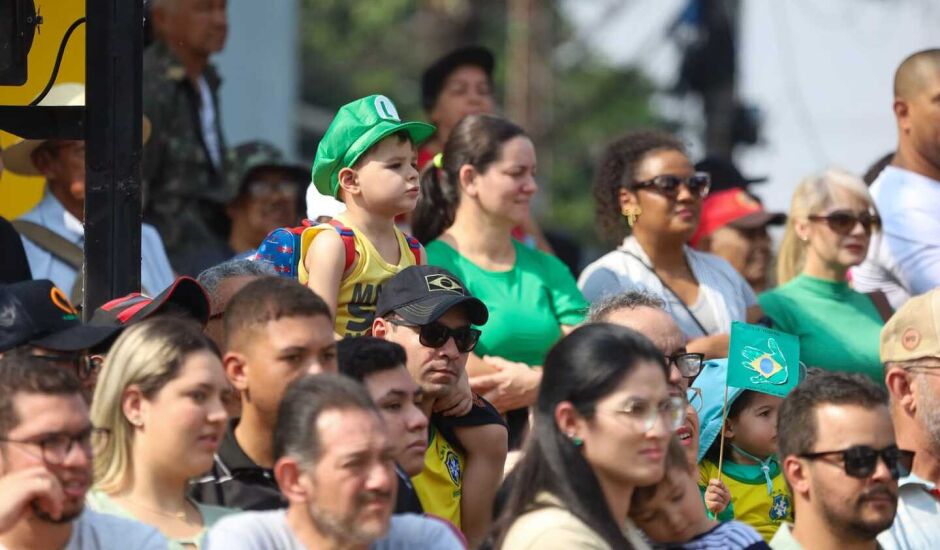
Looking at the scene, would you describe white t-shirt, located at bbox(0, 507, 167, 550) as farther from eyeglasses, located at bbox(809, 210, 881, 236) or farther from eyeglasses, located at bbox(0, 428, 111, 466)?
eyeglasses, located at bbox(809, 210, 881, 236)

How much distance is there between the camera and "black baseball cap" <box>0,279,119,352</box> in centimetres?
493

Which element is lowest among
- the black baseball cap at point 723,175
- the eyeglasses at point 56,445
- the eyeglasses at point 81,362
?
the eyeglasses at point 56,445

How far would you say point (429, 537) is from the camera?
4.42 metres

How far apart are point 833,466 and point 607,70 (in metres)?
28.2

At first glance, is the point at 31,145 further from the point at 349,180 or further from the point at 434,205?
the point at 349,180

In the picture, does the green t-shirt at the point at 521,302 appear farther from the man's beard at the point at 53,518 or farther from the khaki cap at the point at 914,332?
the man's beard at the point at 53,518

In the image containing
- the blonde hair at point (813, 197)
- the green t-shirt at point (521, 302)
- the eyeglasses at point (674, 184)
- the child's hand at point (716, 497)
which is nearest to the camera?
the child's hand at point (716, 497)

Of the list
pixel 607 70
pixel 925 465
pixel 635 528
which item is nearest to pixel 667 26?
pixel 607 70

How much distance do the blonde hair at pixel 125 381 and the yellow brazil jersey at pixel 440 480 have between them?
1100mm

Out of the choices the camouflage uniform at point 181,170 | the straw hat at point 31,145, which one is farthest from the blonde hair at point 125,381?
the camouflage uniform at point 181,170

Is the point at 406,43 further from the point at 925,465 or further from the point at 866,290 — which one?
the point at 925,465

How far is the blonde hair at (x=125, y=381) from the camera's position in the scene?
4.56 meters

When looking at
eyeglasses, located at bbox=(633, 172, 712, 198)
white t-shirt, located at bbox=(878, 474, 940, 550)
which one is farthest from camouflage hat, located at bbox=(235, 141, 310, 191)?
white t-shirt, located at bbox=(878, 474, 940, 550)

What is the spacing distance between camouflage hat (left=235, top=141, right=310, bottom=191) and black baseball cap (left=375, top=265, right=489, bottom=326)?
10.7 feet
